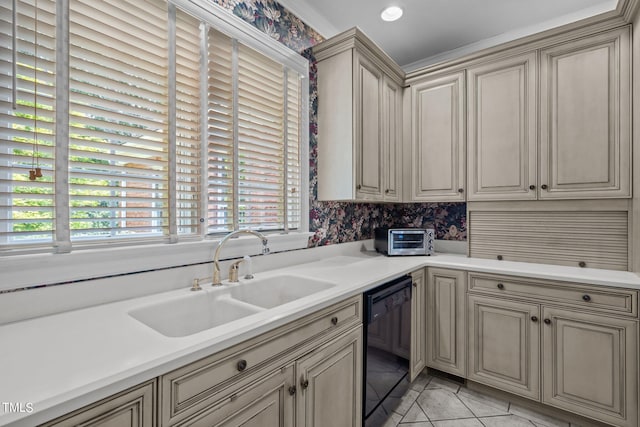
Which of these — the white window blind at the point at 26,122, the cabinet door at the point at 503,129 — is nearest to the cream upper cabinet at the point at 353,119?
the cabinet door at the point at 503,129

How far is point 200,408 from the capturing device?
86 centimetres

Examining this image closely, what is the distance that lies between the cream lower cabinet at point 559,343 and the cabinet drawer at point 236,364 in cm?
129

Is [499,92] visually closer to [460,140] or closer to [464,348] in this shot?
[460,140]

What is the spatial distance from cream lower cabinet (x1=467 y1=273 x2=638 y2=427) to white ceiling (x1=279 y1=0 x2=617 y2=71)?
1911 mm

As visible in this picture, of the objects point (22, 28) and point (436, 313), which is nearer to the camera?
point (22, 28)

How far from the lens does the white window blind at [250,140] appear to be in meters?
1.65

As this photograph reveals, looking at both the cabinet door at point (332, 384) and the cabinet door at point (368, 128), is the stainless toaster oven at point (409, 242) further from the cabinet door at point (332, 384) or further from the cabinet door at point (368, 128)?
the cabinet door at point (332, 384)

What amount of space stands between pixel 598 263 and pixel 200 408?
2434 millimetres

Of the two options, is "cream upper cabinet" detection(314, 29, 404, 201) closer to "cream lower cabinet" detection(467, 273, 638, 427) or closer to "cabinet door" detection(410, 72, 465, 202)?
"cabinet door" detection(410, 72, 465, 202)

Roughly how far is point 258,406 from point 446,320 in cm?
163

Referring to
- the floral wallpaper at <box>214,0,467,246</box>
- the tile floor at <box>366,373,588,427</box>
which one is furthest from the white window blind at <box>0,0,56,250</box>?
the tile floor at <box>366,373,588,427</box>

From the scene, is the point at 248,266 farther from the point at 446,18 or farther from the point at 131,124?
the point at 446,18

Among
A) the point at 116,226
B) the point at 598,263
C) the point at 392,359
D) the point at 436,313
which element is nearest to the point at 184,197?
the point at 116,226

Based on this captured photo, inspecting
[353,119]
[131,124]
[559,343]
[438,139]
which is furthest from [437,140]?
[131,124]
